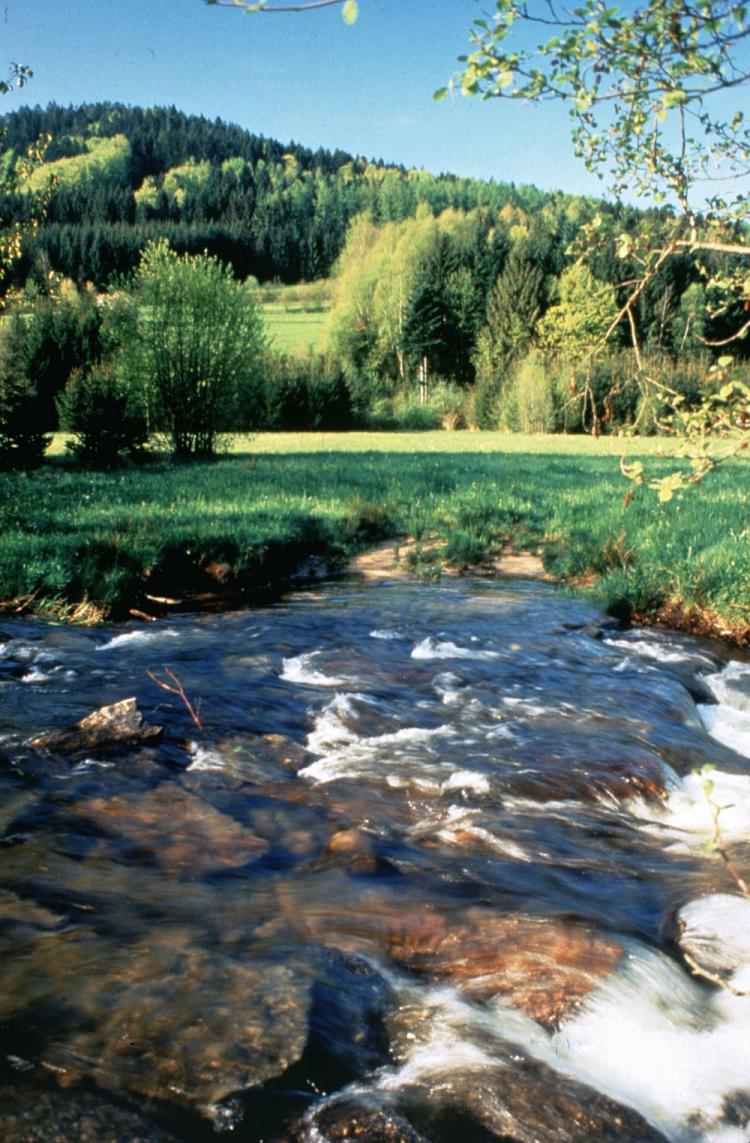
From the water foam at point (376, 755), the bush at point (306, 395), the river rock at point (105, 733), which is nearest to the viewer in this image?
the water foam at point (376, 755)

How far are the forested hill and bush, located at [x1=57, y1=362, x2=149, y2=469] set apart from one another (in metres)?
78.3

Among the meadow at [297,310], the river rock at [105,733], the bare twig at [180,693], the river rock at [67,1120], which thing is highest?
the meadow at [297,310]

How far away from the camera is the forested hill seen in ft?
375

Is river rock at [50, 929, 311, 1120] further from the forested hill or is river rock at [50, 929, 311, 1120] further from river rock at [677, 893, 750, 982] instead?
the forested hill

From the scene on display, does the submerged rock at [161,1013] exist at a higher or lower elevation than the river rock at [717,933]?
higher

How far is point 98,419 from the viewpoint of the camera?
23734 mm

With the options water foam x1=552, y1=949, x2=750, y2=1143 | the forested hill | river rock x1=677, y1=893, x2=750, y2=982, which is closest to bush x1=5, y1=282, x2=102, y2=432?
river rock x1=677, y1=893, x2=750, y2=982

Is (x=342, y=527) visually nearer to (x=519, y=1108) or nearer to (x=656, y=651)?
(x=656, y=651)

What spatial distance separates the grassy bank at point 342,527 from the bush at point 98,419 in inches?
49.2

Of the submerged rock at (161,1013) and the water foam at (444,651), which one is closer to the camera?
the submerged rock at (161,1013)

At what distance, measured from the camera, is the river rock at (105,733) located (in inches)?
225

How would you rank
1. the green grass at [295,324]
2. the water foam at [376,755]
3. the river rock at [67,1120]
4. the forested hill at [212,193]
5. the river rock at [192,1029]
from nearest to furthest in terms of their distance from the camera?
1. the river rock at [67,1120]
2. the river rock at [192,1029]
3. the water foam at [376,755]
4. the green grass at [295,324]
5. the forested hill at [212,193]

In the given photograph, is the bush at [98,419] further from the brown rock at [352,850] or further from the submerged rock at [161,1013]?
the submerged rock at [161,1013]

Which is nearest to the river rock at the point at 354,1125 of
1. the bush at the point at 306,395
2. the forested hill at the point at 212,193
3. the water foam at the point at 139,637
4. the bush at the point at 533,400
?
the water foam at the point at 139,637
